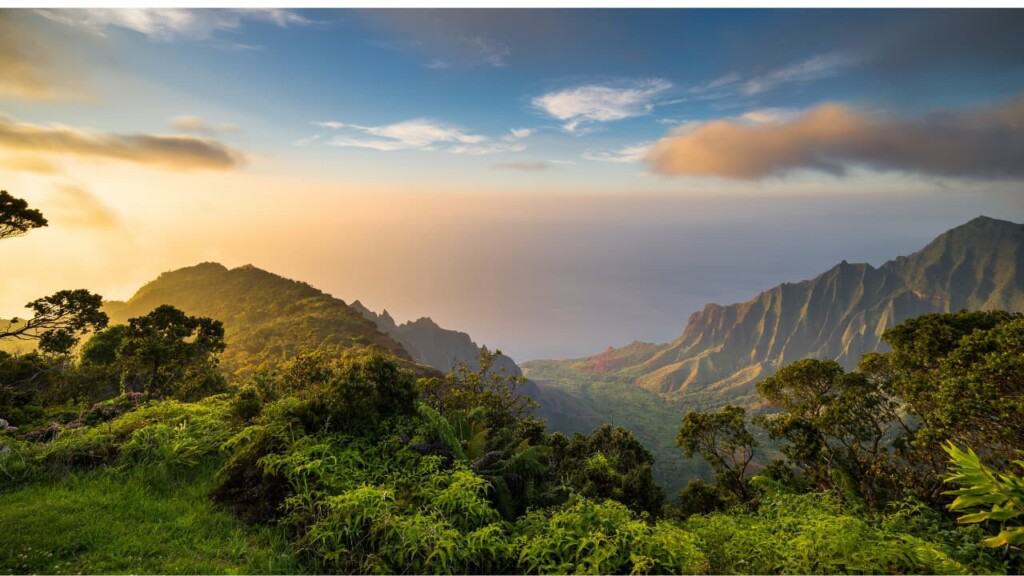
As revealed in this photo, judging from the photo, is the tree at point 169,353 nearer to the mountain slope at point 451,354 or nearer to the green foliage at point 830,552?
the green foliage at point 830,552

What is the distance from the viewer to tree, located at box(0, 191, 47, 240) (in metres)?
10.8

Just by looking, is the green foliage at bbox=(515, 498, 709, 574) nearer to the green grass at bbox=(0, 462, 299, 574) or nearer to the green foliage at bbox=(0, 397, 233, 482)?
the green grass at bbox=(0, 462, 299, 574)

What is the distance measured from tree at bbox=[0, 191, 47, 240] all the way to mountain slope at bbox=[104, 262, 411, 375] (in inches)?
847

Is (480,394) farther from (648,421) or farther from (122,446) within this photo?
(648,421)

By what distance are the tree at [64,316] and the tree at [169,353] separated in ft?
3.77

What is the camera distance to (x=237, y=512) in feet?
21.8

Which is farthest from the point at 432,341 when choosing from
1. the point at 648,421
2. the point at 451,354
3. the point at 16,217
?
the point at 16,217

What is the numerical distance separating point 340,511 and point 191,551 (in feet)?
6.30

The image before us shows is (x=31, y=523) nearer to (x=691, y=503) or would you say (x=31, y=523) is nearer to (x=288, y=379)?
(x=288, y=379)

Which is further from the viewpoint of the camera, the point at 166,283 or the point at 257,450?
the point at 166,283

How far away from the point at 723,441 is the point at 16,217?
26298mm

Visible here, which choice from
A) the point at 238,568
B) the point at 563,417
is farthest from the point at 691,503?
the point at 563,417

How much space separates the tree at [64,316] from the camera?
13.2 meters

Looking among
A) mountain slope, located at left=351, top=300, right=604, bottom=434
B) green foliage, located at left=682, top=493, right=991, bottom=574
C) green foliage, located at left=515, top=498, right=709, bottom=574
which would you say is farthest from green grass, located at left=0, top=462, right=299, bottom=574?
mountain slope, located at left=351, top=300, right=604, bottom=434
